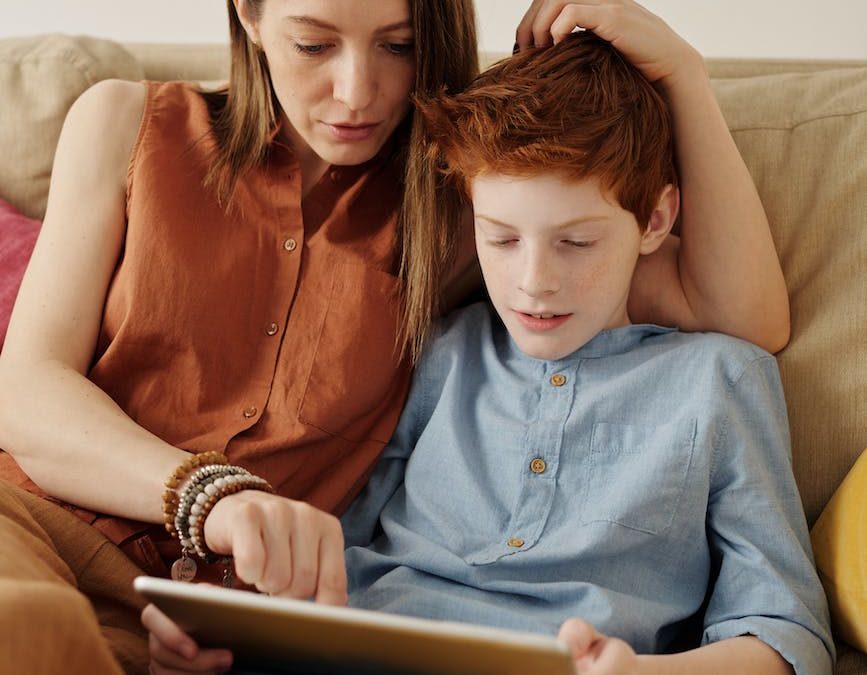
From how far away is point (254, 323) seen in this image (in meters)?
1.39

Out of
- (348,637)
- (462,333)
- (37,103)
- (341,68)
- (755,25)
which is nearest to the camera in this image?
(348,637)

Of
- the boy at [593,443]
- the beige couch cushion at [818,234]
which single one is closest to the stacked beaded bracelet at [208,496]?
the boy at [593,443]

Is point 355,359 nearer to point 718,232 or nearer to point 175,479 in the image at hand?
point 175,479

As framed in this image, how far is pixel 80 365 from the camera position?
1360mm

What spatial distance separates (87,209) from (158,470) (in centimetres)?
38

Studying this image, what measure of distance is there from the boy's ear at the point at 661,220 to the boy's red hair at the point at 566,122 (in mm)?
18

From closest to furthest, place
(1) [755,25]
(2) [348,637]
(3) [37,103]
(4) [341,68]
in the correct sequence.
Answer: (2) [348,637], (4) [341,68], (3) [37,103], (1) [755,25]

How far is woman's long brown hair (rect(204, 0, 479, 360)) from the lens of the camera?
1355 mm

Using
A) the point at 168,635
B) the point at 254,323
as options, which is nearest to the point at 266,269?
the point at 254,323

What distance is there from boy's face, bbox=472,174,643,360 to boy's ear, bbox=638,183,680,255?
0.06ft

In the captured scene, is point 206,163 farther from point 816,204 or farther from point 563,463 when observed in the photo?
point 816,204

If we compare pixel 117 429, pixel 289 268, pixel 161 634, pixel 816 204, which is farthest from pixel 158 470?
pixel 816 204

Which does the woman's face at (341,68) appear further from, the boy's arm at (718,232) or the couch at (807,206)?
the couch at (807,206)

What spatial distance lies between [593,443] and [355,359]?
314mm
